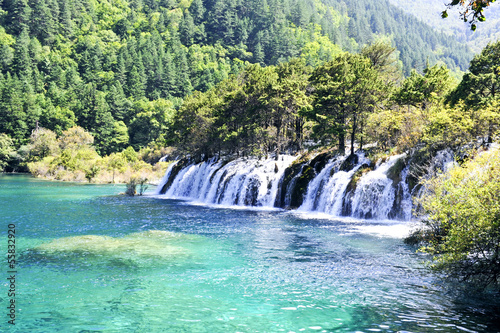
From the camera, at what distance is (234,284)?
14.8 metres

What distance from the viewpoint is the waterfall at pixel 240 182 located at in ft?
137

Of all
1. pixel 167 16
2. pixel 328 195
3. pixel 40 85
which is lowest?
pixel 328 195

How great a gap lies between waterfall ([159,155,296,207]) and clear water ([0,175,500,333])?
14796 millimetres

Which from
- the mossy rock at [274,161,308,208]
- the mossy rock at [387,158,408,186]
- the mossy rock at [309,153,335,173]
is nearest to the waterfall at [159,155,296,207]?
the mossy rock at [274,161,308,208]

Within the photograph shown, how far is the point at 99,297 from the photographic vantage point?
43.1 feet

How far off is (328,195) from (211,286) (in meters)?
21.5

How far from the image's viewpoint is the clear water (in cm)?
1122

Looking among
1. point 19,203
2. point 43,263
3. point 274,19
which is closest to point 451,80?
point 43,263

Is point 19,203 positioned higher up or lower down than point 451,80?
lower down

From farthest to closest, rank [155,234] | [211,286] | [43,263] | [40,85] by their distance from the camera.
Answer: [40,85], [155,234], [43,263], [211,286]

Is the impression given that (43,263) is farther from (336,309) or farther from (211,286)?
(336,309)

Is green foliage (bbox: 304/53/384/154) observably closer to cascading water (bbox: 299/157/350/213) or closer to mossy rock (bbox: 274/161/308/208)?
cascading water (bbox: 299/157/350/213)

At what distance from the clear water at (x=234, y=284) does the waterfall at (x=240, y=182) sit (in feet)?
48.5

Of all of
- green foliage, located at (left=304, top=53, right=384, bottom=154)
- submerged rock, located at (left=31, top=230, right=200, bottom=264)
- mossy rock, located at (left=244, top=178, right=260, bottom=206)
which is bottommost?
submerged rock, located at (left=31, top=230, right=200, bottom=264)
